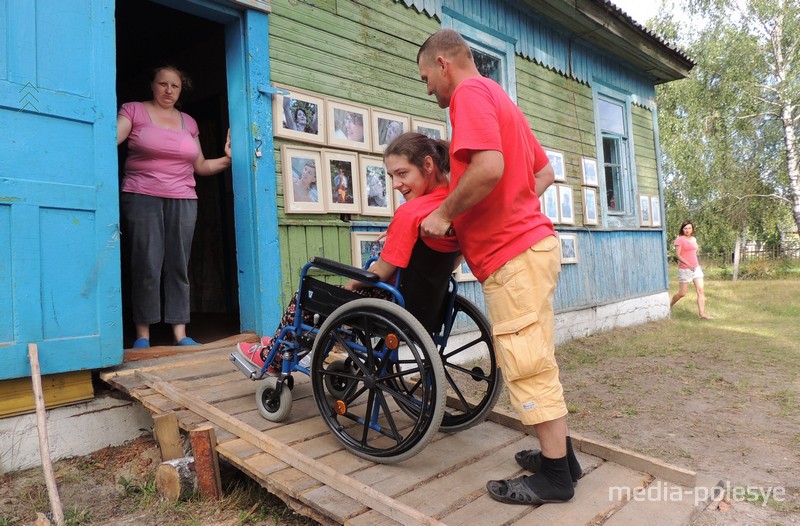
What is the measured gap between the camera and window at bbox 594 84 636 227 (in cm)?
799

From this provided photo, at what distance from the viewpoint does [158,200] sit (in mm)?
3328

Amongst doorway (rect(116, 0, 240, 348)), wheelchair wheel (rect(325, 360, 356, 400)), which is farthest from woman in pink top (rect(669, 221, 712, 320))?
wheelchair wheel (rect(325, 360, 356, 400))

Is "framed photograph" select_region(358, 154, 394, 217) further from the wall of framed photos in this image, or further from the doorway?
the doorway

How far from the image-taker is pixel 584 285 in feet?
23.2

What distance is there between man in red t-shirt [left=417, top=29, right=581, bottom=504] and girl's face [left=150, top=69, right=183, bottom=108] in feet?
6.98

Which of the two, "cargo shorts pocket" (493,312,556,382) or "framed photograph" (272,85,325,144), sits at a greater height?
"framed photograph" (272,85,325,144)

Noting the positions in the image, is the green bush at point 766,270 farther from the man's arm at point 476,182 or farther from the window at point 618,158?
the man's arm at point 476,182

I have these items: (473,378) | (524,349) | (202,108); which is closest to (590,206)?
(202,108)

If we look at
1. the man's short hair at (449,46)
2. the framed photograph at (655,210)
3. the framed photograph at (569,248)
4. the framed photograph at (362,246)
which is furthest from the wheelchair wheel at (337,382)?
the framed photograph at (655,210)

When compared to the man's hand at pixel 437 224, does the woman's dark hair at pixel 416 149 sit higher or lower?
higher

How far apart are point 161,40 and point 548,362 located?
515 centimetres

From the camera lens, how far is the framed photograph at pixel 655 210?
28.7ft

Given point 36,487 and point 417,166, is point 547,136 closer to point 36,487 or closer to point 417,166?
point 417,166

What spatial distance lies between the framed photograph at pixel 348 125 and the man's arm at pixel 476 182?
2494mm
